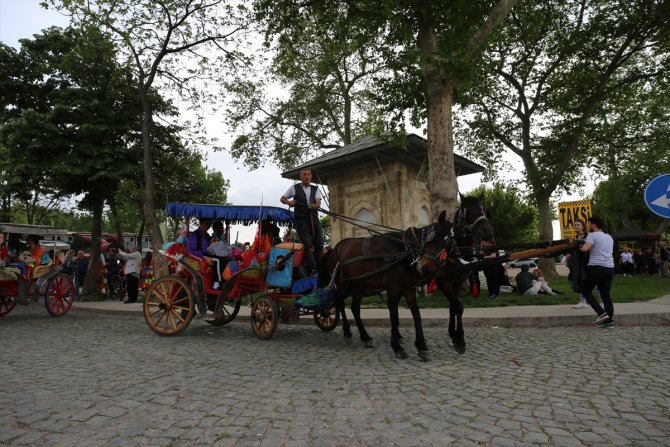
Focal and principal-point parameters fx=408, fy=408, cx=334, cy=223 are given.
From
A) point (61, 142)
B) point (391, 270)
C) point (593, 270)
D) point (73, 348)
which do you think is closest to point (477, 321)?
point (593, 270)

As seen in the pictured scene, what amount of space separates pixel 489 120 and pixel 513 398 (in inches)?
798

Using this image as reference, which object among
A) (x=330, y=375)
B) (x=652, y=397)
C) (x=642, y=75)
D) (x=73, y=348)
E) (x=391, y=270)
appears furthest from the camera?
(x=642, y=75)

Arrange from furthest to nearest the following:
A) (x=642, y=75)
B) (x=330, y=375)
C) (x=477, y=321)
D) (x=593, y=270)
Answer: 1. (x=642, y=75)
2. (x=477, y=321)
3. (x=593, y=270)
4. (x=330, y=375)

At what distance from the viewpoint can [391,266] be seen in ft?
19.4

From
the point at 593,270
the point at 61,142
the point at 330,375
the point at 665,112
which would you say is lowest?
the point at 330,375

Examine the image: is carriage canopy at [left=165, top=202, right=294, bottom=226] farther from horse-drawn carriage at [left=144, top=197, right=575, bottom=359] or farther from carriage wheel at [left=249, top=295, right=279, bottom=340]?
carriage wheel at [left=249, top=295, right=279, bottom=340]

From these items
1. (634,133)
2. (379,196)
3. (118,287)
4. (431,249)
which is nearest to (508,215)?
(634,133)

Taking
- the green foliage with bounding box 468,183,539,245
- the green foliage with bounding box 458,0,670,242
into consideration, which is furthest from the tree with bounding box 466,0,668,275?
the green foliage with bounding box 468,183,539,245

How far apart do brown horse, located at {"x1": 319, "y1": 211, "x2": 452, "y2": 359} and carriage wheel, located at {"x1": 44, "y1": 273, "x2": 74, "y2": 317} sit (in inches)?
319

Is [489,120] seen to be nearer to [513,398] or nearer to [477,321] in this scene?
[477,321]

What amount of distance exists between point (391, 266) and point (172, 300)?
428cm

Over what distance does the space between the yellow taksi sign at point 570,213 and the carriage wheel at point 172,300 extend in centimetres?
1323

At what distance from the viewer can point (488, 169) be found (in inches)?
938

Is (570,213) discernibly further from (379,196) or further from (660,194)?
(660,194)
